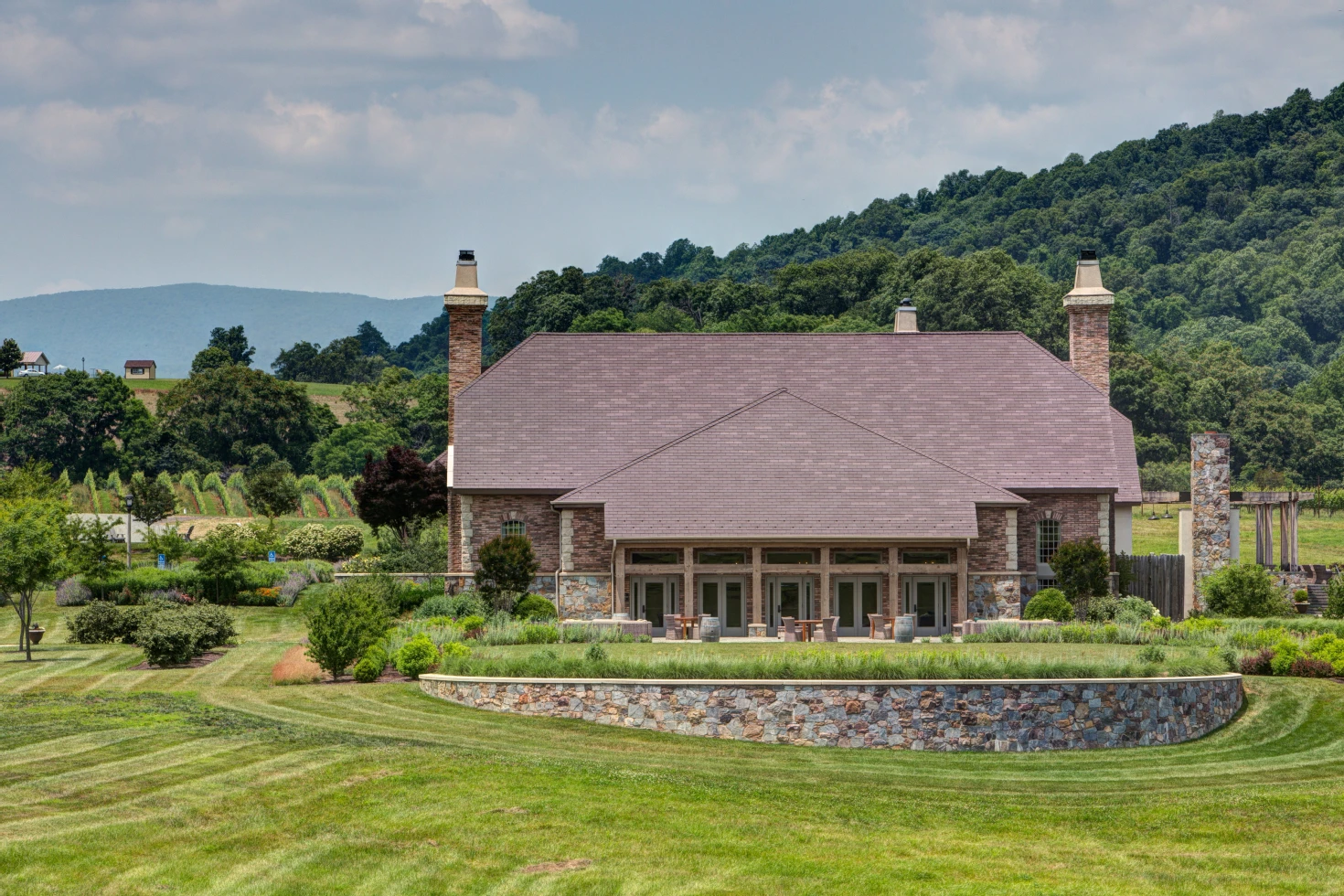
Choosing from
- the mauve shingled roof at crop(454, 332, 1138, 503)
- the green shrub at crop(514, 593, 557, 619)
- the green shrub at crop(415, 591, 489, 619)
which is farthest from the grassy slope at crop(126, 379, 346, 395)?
the green shrub at crop(514, 593, 557, 619)

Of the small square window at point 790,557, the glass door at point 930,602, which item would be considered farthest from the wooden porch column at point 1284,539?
the small square window at point 790,557

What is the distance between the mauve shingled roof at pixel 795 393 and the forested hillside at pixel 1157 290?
5222 centimetres

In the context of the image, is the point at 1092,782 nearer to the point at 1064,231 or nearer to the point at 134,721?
the point at 134,721

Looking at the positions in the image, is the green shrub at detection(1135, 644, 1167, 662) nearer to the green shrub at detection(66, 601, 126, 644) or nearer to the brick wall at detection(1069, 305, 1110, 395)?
the brick wall at detection(1069, 305, 1110, 395)

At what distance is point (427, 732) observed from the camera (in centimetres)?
2469

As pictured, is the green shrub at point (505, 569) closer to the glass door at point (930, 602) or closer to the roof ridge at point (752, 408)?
the roof ridge at point (752, 408)

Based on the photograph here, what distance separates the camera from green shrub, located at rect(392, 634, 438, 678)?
98.3 ft

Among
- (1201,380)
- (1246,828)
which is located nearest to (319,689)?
(1246,828)

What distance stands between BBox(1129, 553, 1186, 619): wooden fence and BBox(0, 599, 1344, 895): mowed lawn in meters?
15.1

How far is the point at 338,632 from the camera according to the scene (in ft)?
100

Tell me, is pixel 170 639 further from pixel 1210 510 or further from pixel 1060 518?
pixel 1210 510

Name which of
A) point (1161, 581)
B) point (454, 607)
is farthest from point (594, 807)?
point (1161, 581)

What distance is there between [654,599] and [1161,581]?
1473cm

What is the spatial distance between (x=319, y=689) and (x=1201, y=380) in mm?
88564
